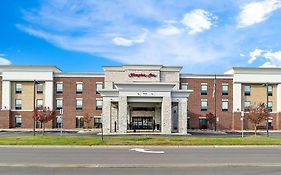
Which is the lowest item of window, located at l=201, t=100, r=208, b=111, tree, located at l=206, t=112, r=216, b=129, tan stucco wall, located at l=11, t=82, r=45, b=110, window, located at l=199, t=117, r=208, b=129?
window, located at l=199, t=117, r=208, b=129

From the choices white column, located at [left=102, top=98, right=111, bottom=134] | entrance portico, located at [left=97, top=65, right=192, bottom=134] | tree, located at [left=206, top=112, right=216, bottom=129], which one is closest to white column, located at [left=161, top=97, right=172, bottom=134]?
entrance portico, located at [left=97, top=65, right=192, bottom=134]

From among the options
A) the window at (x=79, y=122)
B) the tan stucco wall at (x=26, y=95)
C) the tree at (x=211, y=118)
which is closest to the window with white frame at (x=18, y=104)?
the tan stucco wall at (x=26, y=95)

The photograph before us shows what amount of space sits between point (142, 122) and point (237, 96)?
16329 mm

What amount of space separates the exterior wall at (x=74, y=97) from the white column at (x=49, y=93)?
790mm

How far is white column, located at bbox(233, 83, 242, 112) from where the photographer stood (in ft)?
196

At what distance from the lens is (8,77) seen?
2318 inches

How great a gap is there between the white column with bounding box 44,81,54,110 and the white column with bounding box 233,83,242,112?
30.0 meters

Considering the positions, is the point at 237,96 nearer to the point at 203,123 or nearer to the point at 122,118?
the point at 203,123

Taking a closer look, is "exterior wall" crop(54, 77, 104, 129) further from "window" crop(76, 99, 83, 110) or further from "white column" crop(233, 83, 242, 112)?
"white column" crop(233, 83, 242, 112)

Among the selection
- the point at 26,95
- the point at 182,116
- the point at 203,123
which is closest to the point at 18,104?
the point at 26,95

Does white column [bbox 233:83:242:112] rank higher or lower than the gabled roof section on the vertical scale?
lower

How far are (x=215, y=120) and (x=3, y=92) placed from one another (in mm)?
34690
